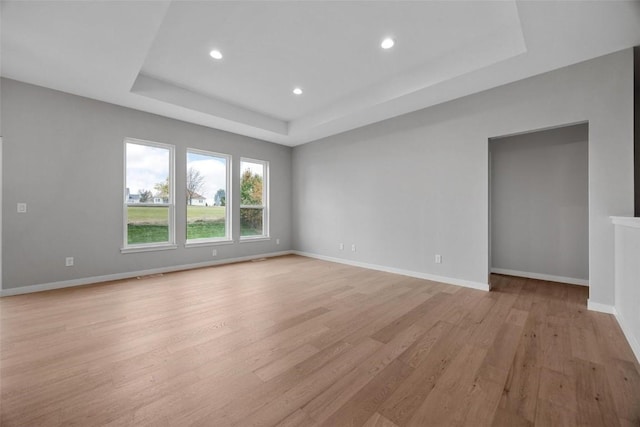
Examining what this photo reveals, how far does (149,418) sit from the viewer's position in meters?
1.35

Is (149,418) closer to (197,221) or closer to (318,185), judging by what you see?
(197,221)

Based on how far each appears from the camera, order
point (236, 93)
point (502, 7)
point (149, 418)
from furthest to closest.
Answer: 1. point (236, 93)
2. point (502, 7)
3. point (149, 418)

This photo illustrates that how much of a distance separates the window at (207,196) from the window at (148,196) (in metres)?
0.34

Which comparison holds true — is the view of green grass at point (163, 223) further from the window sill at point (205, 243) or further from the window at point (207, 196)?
the window sill at point (205, 243)

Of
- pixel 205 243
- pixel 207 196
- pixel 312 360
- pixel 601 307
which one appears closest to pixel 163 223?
pixel 205 243

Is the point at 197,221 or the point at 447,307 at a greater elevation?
the point at 197,221

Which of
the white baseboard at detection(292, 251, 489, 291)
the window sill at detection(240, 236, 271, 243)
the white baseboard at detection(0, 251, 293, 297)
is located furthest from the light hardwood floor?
the window sill at detection(240, 236, 271, 243)

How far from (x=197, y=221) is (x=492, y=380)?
5.05 m

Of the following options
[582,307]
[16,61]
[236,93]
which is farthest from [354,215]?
[16,61]

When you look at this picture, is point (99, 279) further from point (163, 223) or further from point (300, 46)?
point (300, 46)

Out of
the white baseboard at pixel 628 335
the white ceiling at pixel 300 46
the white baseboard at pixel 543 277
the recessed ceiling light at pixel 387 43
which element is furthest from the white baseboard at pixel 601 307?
the recessed ceiling light at pixel 387 43

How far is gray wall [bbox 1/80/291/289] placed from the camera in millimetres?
3361

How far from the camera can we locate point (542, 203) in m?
4.10

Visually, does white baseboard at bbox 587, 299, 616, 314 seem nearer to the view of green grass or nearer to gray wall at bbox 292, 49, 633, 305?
gray wall at bbox 292, 49, 633, 305
